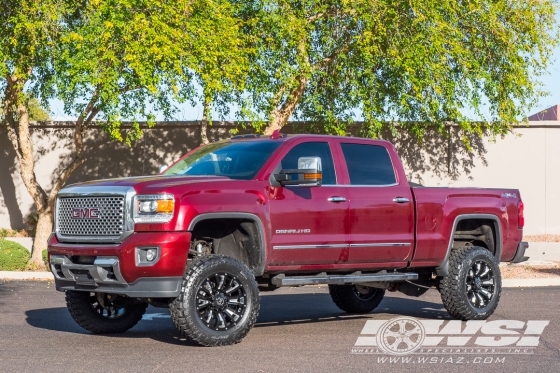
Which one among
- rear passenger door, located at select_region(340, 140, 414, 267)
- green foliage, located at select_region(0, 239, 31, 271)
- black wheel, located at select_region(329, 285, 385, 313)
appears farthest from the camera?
green foliage, located at select_region(0, 239, 31, 271)

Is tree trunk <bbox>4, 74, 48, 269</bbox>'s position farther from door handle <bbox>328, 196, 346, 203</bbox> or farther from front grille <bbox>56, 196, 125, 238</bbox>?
door handle <bbox>328, 196, 346, 203</bbox>

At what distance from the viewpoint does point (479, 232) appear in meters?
12.8

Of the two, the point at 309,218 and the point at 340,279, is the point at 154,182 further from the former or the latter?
the point at 340,279

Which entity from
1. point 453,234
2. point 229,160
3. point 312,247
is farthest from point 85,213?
point 453,234

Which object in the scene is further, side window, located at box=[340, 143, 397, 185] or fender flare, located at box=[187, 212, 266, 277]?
side window, located at box=[340, 143, 397, 185]

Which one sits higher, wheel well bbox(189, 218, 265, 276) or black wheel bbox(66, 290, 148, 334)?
wheel well bbox(189, 218, 265, 276)

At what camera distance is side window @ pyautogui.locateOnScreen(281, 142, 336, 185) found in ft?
35.8

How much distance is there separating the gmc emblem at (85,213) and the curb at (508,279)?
930 centimetres

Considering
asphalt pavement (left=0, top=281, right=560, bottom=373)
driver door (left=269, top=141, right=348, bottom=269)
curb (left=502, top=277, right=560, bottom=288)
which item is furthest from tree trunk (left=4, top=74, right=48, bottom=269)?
driver door (left=269, top=141, right=348, bottom=269)

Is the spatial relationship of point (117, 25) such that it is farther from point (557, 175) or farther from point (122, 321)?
point (557, 175)

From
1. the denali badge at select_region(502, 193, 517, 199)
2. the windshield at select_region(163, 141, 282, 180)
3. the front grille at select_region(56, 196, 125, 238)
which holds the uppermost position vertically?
the windshield at select_region(163, 141, 282, 180)

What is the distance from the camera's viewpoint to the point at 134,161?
86.0 ft

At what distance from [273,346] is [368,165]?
111 inches

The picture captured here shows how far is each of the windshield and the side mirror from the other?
1.14ft
